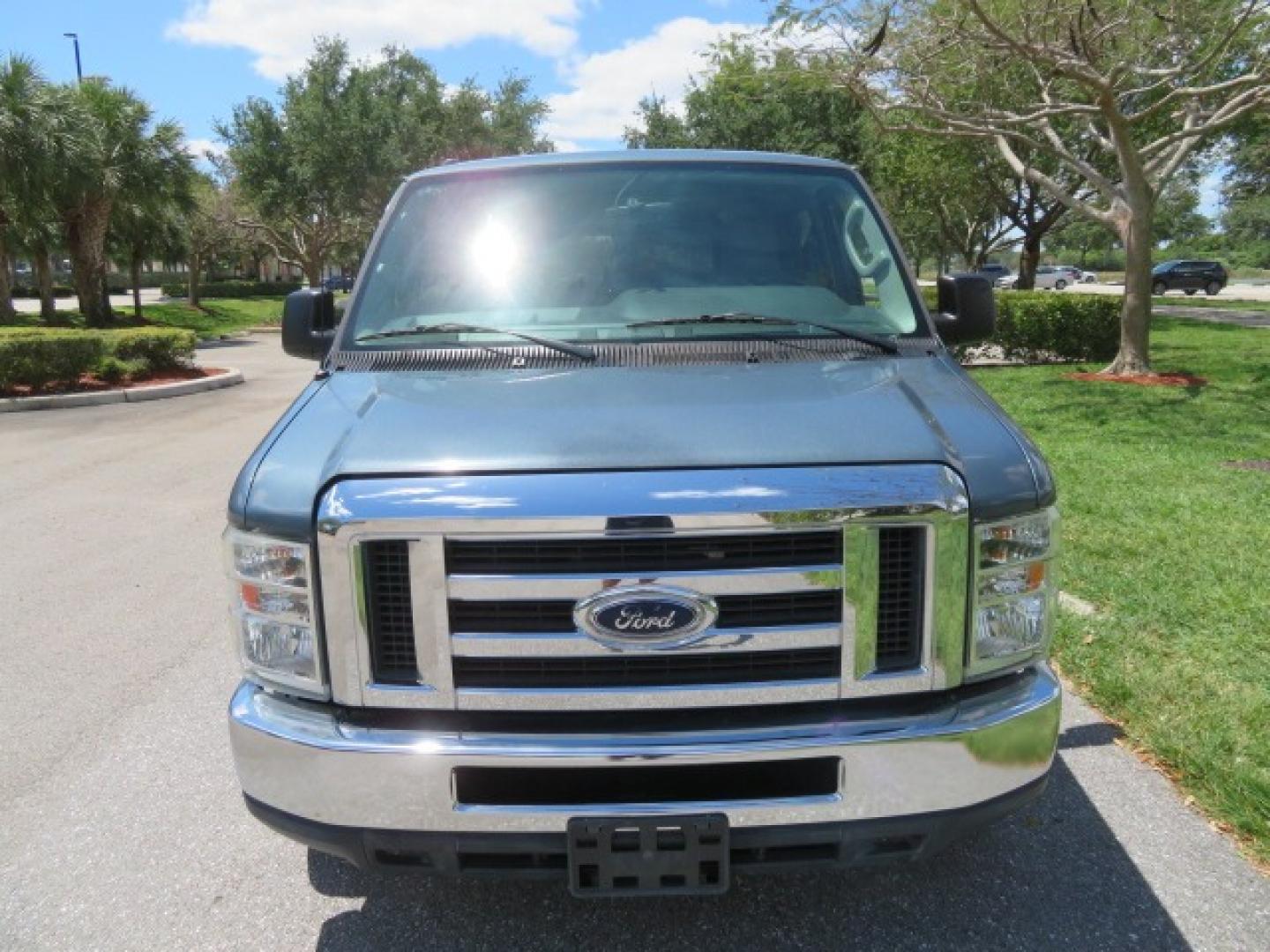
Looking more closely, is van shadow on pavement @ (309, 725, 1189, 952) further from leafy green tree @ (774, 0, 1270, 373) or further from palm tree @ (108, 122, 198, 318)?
palm tree @ (108, 122, 198, 318)

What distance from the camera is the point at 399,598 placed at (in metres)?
2.30

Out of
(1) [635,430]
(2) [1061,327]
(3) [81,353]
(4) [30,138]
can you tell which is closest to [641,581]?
(1) [635,430]

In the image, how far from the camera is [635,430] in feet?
7.93

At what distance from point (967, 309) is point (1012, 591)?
1.59 metres

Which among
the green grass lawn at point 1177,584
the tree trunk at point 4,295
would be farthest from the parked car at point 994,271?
the tree trunk at point 4,295

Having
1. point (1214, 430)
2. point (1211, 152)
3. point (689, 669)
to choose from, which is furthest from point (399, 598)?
point (1211, 152)

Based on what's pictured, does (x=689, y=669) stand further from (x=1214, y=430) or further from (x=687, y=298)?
(x=1214, y=430)

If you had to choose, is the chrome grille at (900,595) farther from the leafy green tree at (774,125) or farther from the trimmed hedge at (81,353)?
the leafy green tree at (774,125)

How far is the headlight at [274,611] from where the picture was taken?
235cm

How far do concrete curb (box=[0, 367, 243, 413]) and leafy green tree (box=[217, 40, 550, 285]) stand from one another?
22.1m

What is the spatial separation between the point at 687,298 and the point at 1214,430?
28.3 feet

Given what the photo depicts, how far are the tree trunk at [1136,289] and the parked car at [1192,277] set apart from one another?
37953 mm

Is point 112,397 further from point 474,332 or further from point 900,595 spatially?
point 900,595

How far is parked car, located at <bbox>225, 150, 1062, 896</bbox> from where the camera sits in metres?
2.23
